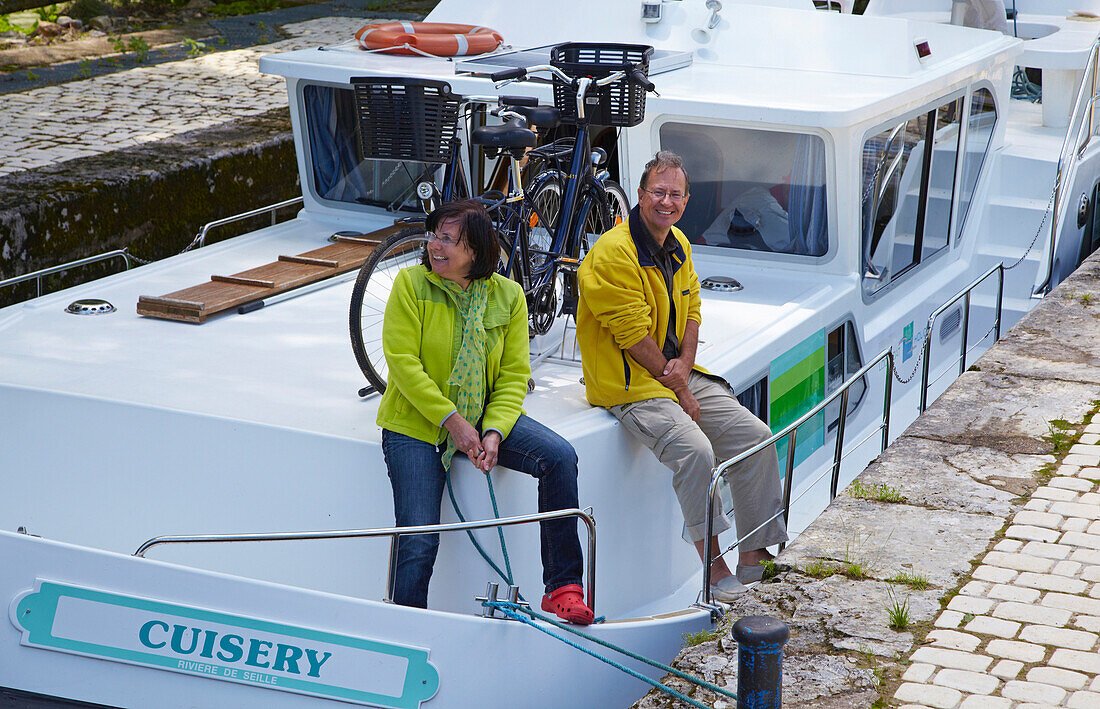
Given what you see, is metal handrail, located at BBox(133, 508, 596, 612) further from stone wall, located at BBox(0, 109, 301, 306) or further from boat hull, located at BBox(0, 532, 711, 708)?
stone wall, located at BBox(0, 109, 301, 306)

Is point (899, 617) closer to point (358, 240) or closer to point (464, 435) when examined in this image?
point (464, 435)

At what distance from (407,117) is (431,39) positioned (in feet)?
6.51

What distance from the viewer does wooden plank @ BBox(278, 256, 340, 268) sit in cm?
571

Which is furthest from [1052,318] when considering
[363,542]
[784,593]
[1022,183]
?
[363,542]

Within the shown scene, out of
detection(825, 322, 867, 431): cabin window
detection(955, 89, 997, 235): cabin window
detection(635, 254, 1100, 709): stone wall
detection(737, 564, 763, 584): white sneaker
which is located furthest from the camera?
detection(955, 89, 997, 235): cabin window

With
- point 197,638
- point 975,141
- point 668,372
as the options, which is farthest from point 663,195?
point 975,141

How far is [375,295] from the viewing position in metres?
4.64

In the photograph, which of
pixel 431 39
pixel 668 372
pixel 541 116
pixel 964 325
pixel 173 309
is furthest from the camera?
pixel 431 39

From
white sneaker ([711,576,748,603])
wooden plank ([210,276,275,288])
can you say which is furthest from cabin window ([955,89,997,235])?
wooden plank ([210,276,275,288])

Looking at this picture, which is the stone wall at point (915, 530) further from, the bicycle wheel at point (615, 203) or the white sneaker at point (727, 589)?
the bicycle wheel at point (615, 203)

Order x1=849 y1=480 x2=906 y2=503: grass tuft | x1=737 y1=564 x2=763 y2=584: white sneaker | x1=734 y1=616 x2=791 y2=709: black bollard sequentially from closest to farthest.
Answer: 1. x1=734 y1=616 x2=791 y2=709: black bollard
2. x1=737 y1=564 x2=763 y2=584: white sneaker
3. x1=849 y1=480 x2=906 y2=503: grass tuft

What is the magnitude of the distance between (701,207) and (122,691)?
11.5 feet

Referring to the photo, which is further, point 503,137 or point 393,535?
point 503,137

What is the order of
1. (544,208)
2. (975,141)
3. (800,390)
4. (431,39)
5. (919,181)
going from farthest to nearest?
(975,141)
(919,181)
(431,39)
(800,390)
(544,208)
